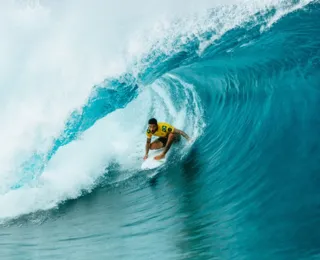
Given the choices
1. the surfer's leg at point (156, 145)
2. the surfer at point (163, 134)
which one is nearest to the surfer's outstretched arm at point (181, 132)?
the surfer at point (163, 134)

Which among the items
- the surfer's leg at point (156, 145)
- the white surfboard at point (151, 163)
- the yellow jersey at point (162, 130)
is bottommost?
the white surfboard at point (151, 163)

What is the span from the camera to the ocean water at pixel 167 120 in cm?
668

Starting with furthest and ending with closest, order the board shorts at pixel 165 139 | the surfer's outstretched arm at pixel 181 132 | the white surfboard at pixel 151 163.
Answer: the board shorts at pixel 165 139, the surfer's outstretched arm at pixel 181 132, the white surfboard at pixel 151 163

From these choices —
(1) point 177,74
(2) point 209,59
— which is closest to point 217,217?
(2) point 209,59

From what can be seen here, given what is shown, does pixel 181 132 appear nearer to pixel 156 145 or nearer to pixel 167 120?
pixel 156 145

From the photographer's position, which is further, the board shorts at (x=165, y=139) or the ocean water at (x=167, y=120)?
the board shorts at (x=165, y=139)

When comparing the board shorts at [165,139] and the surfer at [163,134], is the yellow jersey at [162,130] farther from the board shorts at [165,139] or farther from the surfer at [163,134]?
the board shorts at [165,139]

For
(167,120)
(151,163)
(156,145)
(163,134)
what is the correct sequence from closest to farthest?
(151,163)
(163,134)
(156,145)
(167,120)

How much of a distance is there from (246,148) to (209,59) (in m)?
4.59

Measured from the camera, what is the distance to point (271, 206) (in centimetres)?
643

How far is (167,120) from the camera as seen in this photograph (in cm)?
1247

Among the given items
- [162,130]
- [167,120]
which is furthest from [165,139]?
[167,120]

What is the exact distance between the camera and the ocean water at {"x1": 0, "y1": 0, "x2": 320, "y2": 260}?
668cm

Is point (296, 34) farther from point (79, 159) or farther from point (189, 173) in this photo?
point (79, 159)
